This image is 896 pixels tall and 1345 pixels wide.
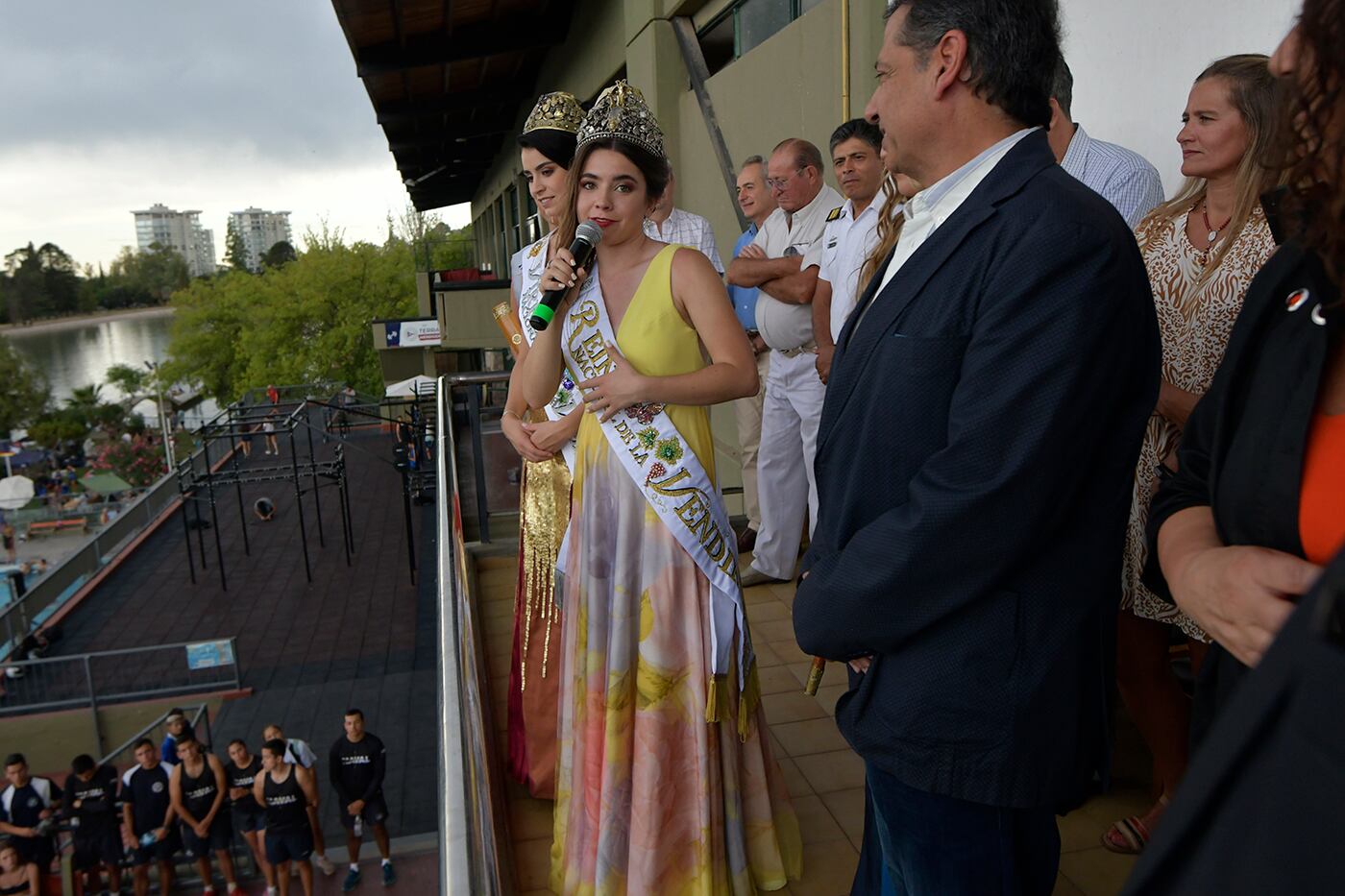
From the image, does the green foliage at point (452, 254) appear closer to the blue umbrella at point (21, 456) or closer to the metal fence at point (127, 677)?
the blue umbrella at point (21, 456)

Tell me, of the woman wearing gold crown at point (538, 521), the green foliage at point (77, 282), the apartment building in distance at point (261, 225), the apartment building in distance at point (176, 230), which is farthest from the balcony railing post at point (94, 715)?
the apartment building in distance at point (176, 230)

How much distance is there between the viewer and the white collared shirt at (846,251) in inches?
116

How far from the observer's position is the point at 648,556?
2.01 metres

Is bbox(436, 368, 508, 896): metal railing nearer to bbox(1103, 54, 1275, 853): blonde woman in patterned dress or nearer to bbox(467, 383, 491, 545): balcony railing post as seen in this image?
bbox(1103, 54, 1275, 853): blonde woman in patterned dress

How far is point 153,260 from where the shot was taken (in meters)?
140

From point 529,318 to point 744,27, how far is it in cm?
538

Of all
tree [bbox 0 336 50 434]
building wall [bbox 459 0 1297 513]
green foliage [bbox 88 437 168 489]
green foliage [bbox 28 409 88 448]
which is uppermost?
building wall [bbox 459 0 1297 513]

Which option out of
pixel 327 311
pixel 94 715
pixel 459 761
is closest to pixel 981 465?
pixel 459 761

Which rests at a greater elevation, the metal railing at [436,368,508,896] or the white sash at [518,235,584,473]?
the white sash at [518,235,584,473]

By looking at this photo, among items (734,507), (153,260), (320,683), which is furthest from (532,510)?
(153,260)

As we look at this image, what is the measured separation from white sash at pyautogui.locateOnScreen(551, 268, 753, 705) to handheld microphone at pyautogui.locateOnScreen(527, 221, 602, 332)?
0.09 metres

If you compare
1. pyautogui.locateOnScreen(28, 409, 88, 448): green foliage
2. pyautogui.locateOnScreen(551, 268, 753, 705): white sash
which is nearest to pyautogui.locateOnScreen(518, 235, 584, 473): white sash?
pyautogui.locateOnScreen(551, 268, 753, 705): white sash

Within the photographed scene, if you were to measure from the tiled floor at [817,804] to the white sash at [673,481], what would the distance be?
55cm

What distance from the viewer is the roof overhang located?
35.7 ft
